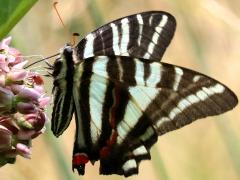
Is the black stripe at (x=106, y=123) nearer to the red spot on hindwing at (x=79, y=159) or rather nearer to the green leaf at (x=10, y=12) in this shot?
the red spot on hindwing at (x=79, y=159)

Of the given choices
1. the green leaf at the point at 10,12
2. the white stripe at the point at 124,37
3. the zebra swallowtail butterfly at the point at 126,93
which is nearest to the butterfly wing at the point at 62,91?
the zebra swallowtail butterfly at the point at 126,93

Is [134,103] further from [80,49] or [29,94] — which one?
[29,94]

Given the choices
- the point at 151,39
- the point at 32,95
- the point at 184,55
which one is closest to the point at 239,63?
the point at 184,55

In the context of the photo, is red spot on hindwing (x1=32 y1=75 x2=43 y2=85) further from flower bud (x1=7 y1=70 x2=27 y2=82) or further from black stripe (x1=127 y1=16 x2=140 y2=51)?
black stripe (x1=127 y1=16 x2=140 y2=51)

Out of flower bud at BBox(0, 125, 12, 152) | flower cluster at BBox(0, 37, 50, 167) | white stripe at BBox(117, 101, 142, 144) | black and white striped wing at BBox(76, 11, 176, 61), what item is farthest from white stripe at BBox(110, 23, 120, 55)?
flower bud at BBox(0, 125, 12, 152)

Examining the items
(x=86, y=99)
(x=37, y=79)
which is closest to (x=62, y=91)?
(x=86, y=99)
